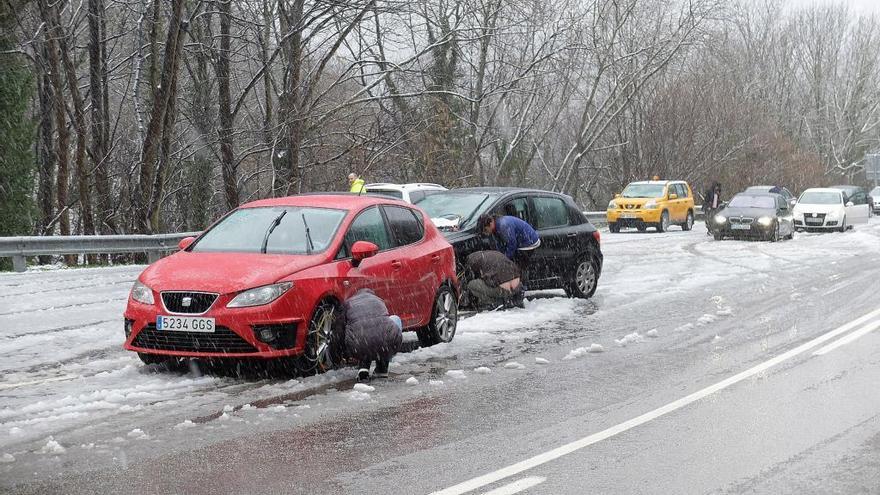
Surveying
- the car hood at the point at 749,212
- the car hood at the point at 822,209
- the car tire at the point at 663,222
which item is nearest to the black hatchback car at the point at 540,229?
the car hood at the point at 749,212

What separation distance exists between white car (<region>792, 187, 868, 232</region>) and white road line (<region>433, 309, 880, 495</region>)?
2589 cm

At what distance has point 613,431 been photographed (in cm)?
693

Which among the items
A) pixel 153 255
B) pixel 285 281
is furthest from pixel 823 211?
pixel 285 281

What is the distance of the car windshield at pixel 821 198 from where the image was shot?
36.1 meters

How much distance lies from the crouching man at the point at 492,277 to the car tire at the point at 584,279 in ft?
6.23

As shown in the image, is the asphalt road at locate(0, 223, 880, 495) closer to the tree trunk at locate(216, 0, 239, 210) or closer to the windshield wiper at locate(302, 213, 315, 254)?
the windshield wiper at locate(302, 213, 315, 254)

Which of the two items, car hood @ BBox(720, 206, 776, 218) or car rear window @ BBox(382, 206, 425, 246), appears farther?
car hood @ BBox(720, 206, 776, 218)

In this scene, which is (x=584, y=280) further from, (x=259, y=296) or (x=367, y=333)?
(x=259, y=296)

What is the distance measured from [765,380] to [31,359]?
6.35 m

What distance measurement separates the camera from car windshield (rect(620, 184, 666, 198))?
122 ft

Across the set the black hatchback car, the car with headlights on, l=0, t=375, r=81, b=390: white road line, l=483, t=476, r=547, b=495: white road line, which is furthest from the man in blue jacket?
the car with headlights on

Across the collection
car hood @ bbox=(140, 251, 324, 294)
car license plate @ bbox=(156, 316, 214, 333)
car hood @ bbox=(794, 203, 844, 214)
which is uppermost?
car hood @ bbox=(140, 251, 324, 294)

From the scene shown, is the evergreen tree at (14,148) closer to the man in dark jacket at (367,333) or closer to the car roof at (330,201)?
the car roof at (330,201)

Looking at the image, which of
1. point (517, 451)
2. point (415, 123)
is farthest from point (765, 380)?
point (415, 123)
